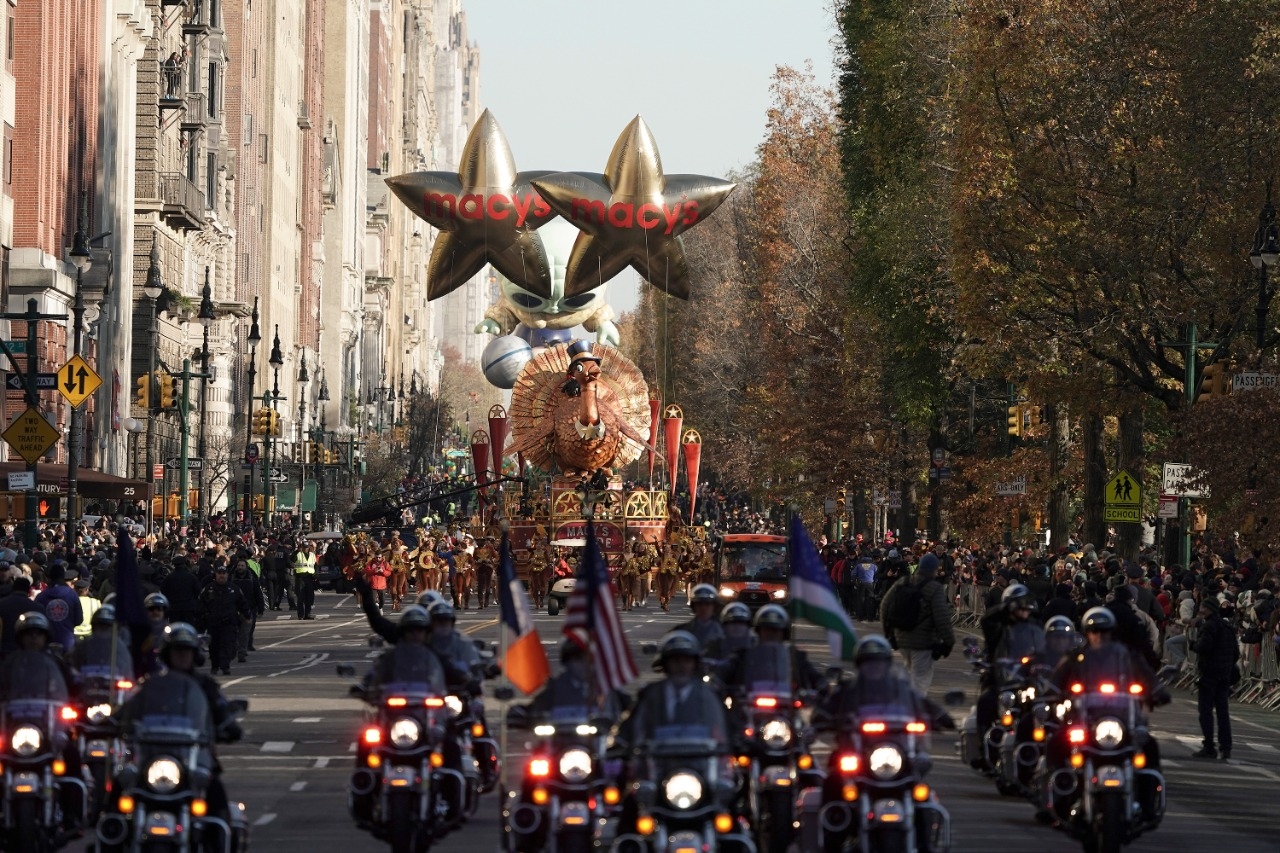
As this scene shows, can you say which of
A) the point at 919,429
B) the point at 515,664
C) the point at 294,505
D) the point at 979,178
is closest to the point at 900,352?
the point at 919,429

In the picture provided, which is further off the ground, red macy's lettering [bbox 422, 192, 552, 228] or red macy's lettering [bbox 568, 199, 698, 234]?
red macy's lettering [bbox 422, 192, 552, 228]

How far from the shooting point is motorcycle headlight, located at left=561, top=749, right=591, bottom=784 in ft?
47.2

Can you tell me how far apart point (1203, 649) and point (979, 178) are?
21.9m

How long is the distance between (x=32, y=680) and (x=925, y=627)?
10.6 m

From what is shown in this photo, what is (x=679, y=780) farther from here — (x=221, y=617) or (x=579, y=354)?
(x=579, y=354)

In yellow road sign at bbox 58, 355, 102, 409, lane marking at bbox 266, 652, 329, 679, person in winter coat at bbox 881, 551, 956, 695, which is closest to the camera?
person in winter coat at bbox 881, 551, 956, 695

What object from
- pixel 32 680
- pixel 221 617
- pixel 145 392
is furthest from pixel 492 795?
pixel 145 392

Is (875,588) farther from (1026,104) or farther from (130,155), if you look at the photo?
(130,155)

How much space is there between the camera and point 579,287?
2288 inches

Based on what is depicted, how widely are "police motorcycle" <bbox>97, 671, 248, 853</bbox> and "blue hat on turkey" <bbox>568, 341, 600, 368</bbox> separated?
131 feet

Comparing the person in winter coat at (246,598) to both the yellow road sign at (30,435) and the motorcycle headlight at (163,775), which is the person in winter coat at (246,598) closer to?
the yellow road sign at (30,435)

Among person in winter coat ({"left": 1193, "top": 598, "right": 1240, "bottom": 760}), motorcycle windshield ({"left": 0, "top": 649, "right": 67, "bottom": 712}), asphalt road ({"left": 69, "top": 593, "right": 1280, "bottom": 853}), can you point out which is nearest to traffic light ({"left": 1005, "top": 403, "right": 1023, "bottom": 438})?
asphalt road ({"left": 69, "top": 593, "right": 1280, "bottom": 853})

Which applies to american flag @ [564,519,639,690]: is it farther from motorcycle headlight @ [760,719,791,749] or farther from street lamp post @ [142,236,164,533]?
street lamp post @ [142,236,164,533]

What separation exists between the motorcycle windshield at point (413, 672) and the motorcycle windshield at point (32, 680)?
6.30ft
